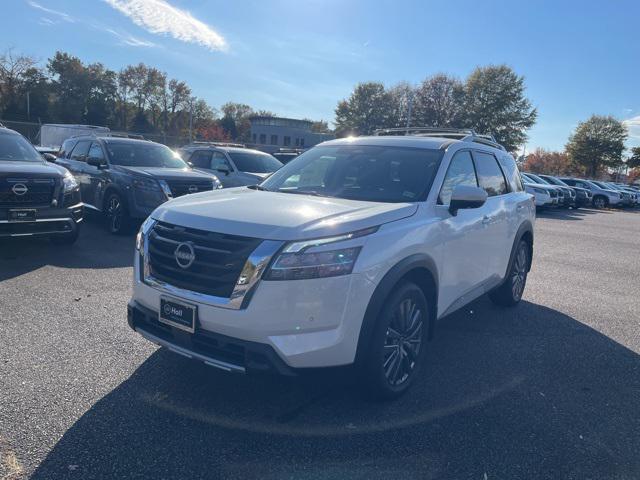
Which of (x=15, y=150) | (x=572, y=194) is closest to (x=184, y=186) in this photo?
(x=15, y=150)

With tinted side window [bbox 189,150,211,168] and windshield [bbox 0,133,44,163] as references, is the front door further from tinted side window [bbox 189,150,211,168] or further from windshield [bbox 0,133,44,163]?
tinted side window [bbox 189,150,211,168]

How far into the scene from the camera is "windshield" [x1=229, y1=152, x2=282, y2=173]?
13152 mm

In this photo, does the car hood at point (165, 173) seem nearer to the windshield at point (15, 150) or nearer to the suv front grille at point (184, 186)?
the suv front grille at point (184, 186)

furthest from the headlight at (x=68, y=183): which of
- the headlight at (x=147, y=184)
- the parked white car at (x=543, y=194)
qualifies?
the parked white car at (x=543, y=194)

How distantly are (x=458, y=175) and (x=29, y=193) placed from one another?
5679mm

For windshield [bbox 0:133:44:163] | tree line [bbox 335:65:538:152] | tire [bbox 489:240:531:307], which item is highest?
tree line [bbox 335:65:538:152]

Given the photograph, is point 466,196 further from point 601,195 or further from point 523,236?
point 601,195

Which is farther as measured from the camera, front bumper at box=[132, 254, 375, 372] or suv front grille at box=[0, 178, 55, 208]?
suv front grille at box=[0, 178, 55, 208]

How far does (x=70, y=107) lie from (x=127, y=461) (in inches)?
2717

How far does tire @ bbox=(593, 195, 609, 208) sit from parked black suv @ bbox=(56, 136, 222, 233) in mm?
29775

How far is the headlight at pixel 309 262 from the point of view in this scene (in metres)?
3.02

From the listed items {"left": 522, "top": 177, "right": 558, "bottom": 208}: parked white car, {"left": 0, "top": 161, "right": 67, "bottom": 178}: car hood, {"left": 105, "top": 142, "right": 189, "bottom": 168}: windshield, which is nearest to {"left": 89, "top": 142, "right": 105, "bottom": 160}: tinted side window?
{"left": 105, "top": 142, "right": 189, "bottom": 168}: windshield

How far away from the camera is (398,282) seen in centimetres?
351

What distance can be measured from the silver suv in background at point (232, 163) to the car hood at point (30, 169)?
502 centimetres
